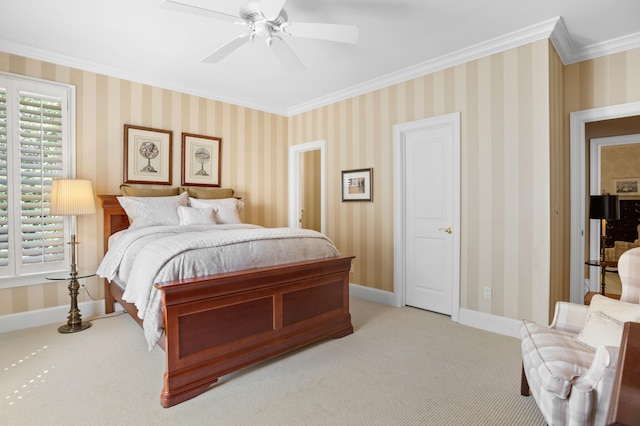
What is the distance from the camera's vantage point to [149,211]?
3316mm

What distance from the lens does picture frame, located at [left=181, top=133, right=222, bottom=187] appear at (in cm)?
411

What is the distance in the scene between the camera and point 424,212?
3.62 metres

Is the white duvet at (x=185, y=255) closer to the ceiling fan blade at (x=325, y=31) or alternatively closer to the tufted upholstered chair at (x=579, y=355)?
the ceiling fan blade at (x=325, y=31)

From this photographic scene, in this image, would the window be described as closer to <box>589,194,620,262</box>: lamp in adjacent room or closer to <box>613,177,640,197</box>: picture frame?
<box>589,194,620,262</box>: lamp in adjacent room

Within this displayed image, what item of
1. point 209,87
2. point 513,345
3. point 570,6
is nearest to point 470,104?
point 570,6

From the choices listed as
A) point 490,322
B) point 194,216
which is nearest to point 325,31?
point 194,216

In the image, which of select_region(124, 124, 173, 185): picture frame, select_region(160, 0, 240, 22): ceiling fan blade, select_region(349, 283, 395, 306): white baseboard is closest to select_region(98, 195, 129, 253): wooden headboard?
select_region(124, 124, 173, 185): picture frame

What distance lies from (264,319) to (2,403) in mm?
1538

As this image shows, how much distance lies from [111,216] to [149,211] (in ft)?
1.72

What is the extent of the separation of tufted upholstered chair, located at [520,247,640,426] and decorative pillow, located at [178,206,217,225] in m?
2.90

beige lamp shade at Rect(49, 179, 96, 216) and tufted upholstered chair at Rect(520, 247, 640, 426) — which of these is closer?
tufted upholstered chair at Rect(520, 247, 640, 426)

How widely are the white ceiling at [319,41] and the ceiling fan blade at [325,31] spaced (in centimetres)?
30

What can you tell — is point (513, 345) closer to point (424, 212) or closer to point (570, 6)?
point (424, 212)

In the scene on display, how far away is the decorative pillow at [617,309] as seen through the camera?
5.14 ft
